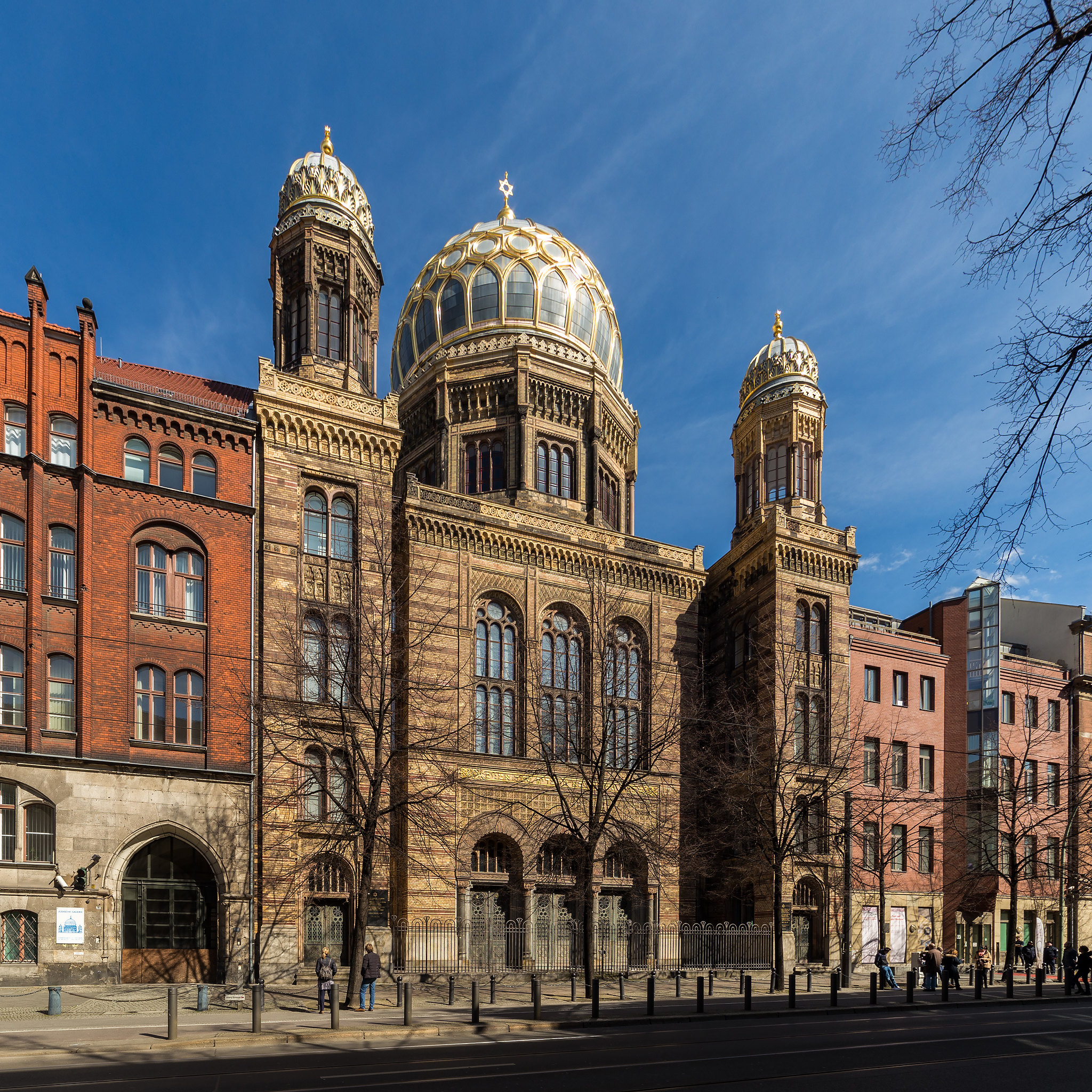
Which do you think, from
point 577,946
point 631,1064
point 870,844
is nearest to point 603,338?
point 870,844

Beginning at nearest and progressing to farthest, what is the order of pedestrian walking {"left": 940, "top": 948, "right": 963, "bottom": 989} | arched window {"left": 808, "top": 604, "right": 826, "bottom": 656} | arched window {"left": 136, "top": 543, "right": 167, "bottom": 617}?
pedestrian walking {"left": 940, "top": 948, "right": 963, "bottom": 989}, arched window {"left": 136, "top": 543, "right": 167, "bottom": 617}, arched window {"left": 808, "top": 604, "right": 826, "bottom": 656}

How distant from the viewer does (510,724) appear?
41188 millimetres

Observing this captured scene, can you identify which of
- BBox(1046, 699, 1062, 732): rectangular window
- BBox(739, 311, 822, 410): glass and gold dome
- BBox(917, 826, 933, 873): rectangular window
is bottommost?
BBox(917, 826, 933, 873): rectangular window

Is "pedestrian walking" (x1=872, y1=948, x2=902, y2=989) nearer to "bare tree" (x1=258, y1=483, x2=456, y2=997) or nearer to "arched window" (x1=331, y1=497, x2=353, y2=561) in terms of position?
"bare tree" (x1=258, y1=483, x2=456, y2=997)

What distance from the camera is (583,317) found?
Answer: 5406cm

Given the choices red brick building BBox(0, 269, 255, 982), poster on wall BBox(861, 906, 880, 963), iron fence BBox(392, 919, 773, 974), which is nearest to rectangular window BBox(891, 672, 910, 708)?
poster on wall BBox(861, 906, 880, 963)

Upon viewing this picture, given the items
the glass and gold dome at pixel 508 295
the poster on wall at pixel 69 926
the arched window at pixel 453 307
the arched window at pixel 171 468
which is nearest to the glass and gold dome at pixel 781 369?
the glass and gold dome at pixel 508 295

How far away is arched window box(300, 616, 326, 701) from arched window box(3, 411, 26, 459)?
9661mm

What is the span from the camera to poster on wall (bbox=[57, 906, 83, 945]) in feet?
91.8

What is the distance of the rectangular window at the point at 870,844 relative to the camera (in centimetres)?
4209

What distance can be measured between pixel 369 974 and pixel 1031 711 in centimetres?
→ 4234

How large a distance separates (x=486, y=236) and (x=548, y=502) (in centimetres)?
1464

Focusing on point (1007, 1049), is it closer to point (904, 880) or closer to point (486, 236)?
point (904, 880)

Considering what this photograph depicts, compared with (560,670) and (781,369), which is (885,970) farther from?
(781,369)
